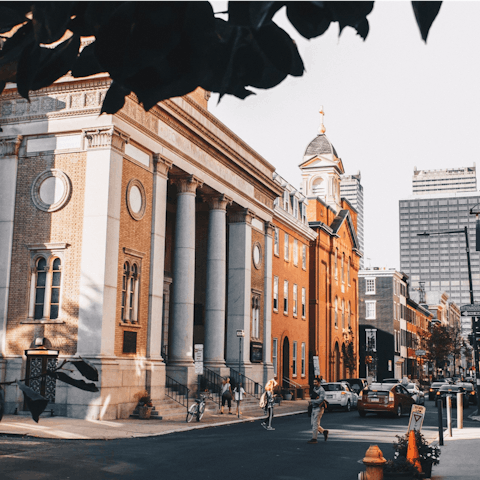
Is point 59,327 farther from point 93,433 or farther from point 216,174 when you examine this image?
point 216,174

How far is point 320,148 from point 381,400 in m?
34.1

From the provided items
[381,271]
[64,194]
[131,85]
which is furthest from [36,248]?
[381,271]

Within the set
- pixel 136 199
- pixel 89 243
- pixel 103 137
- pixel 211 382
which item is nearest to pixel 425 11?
pixel 89 243

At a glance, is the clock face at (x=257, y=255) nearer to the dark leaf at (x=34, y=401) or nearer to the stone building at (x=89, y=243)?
the stone building at (x=89, y=243)

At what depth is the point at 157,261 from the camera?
27.2 meters

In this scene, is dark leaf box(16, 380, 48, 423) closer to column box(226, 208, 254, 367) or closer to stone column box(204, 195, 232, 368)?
stone column box(204, 195, 232, 368)

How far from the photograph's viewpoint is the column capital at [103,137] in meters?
23.9

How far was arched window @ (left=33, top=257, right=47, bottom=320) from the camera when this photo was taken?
79.9ft

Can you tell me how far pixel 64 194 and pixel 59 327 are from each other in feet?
15.4

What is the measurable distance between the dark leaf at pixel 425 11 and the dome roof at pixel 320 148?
192 ft

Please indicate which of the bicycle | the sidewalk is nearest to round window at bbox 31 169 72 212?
the sidewalk

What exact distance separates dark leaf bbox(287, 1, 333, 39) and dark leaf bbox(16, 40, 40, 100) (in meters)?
0.85

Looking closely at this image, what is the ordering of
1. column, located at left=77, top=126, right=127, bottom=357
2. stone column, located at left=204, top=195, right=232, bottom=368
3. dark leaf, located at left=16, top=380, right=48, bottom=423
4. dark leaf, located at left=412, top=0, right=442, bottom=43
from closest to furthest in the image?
1. dark leaf, located at left=412, top=0, right=442, bottom=43
2. dark leaf, located at left=16, top=380, right=48, bottom=423
3. column, located at left=77, top=126, right=127, bottom=357
4. stone column, located at left=204, top=195, right=232, bottom=368

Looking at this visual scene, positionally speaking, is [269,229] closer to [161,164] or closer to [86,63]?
[161,164]
